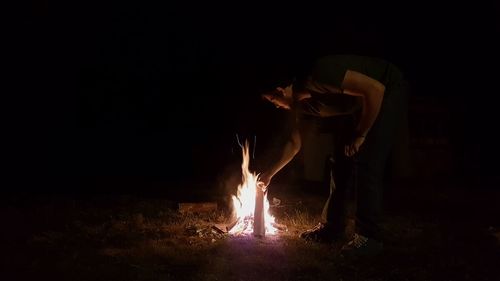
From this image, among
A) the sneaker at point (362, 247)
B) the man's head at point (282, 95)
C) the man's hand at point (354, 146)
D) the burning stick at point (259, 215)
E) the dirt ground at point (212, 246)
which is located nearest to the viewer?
the dirt ground at point (212, 246)

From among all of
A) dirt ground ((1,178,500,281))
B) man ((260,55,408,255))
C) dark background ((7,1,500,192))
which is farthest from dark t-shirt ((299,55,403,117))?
dark background ((7,1,500,192))

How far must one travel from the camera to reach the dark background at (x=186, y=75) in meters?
14.5

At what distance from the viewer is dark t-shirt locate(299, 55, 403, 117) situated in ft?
18.0

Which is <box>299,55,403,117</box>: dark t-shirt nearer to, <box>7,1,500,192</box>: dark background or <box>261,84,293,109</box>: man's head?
<box>261,84,293,109</box>: man's head

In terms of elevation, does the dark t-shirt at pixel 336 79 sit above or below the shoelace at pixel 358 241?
above

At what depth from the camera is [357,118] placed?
239 inches

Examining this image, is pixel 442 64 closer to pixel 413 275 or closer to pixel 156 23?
pixel 156 23

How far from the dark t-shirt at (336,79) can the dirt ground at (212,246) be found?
1406 mm

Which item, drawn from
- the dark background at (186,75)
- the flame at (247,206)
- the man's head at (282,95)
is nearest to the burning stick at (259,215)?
the flame at (247,206)

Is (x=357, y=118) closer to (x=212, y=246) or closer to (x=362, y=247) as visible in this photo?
(x=362, y=247)

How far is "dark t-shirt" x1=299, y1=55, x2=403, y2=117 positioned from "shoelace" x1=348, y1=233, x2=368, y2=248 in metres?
1.25

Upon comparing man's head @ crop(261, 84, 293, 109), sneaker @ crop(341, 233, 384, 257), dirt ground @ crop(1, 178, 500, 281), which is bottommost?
dirt ground @ crop(1, 178, 500, 281)

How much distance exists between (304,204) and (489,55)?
8.34m

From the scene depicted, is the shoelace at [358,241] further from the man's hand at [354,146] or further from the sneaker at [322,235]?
the man's hand at [354,146]
